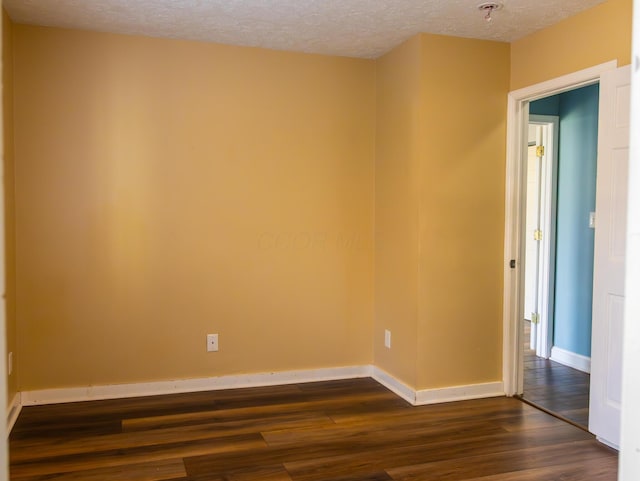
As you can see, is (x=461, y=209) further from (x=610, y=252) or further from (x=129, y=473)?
(x=129, y=473)

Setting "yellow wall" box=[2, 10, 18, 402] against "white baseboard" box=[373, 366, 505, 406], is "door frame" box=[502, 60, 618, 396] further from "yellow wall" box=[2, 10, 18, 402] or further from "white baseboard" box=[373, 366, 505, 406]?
"yellow wall" box=[2, 10, 18, 402]

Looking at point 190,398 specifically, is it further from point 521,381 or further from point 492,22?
point 492,22

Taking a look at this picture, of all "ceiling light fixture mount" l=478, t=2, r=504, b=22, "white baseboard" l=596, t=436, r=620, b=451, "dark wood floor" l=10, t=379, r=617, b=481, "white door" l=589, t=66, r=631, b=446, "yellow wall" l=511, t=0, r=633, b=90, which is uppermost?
"ceiling light fixture mount" l=478, t=2, r=504, b=22

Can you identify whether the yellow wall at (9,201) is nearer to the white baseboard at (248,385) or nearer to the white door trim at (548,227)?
the white baseboard at (248,385)

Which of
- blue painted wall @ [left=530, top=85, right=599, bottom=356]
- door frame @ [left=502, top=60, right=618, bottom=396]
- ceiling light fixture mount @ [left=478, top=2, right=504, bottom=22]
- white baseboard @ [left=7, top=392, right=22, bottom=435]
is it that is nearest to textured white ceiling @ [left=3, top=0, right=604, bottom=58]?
ceiling light fixture mount @ [left=478, top=2, right=504, bottom=22]

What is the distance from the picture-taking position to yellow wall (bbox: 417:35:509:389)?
353 cm

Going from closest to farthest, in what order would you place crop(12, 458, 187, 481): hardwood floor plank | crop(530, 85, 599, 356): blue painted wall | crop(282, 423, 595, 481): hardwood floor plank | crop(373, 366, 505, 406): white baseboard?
crop(12, 458, 187, 481): hardwood floor plank → crop(282, 423, 595, 481): hardwood floor plank → crop(373, 366, 505, 406): white baseboard → crop(530, 85, 599, 356): blue painted wall

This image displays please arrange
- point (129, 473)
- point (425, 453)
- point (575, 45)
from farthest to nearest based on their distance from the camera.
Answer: point (575, 45) → point (425, 453) → point (129, 473)

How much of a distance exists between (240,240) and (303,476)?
1734 millimetres

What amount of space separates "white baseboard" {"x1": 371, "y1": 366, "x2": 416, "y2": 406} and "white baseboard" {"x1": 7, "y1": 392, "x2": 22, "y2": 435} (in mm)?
2306

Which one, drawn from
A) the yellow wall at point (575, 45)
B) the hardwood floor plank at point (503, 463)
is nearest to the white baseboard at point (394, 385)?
the hardwood floor plank at point (503, 463)

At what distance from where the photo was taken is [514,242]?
3693 mm

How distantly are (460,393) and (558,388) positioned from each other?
0.79m

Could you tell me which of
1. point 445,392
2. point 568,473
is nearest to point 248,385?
point 445,392
